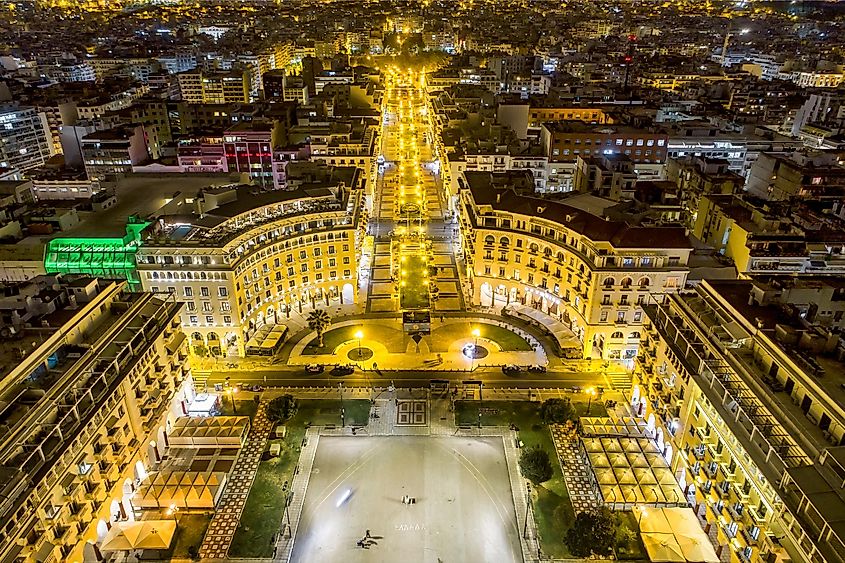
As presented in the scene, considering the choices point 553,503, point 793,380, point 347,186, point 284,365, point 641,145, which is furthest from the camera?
point 641,145

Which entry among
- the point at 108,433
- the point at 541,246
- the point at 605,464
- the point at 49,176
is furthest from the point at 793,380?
the point at 49,176

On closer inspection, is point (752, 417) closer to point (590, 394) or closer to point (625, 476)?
→ point (625, 476)

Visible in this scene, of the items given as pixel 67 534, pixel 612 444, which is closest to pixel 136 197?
pixel 67 534

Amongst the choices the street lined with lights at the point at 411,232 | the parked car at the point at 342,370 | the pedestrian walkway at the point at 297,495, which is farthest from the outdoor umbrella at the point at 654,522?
the street lined with lights at the point at 411,232

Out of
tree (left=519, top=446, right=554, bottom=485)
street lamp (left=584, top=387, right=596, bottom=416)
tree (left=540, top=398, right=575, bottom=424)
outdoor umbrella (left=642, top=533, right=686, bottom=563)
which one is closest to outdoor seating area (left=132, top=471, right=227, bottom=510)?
tree (left=519, top=446, right=554, bottom=485)

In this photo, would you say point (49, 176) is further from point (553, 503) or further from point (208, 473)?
point (553, 503)

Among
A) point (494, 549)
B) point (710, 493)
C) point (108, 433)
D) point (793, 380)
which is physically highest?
point (793, 380)

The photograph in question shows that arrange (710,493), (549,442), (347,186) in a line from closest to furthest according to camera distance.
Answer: (710,493), (549,442), (347,186)

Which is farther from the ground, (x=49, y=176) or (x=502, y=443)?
(x=49, y=176)
